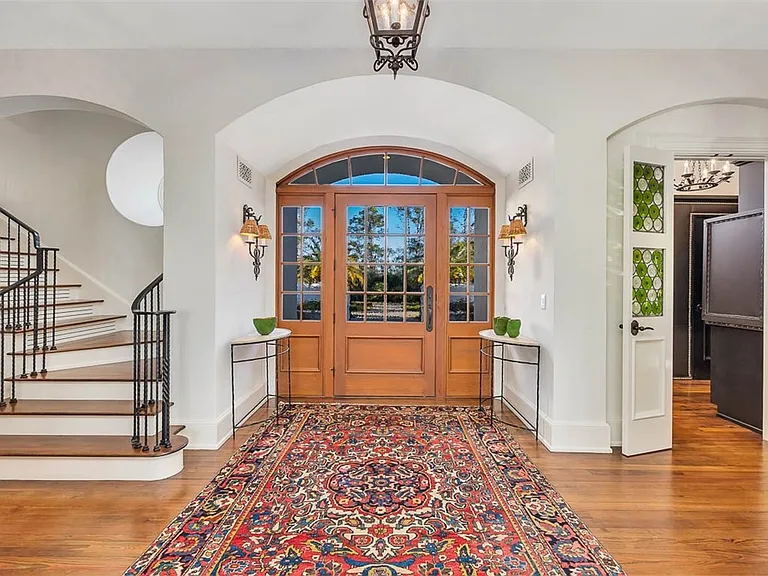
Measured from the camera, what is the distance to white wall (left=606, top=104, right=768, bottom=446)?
3.86 m

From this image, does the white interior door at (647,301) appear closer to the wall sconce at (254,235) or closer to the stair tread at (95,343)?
the wall sconce at (254,235)

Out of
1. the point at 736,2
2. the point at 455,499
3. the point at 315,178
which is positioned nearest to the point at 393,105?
the point at 315,178

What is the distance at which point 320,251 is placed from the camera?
553cm

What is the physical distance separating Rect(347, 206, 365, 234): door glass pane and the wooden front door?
0.01 metres

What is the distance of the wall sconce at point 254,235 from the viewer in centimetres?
444

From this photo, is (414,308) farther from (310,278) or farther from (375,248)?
(310,278)

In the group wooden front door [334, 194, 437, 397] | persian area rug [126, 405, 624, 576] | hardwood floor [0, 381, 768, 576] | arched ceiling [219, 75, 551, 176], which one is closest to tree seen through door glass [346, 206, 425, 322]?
wooden front door [334, 194, 437, 397]

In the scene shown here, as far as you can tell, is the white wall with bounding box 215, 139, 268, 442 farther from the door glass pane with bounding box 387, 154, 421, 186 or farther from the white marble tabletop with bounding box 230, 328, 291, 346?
the door glass pane with bounding box 387, 154, 421, 186

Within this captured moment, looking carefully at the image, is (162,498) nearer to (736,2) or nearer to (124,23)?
(124,23)

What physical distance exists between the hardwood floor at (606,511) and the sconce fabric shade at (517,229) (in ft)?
6.05

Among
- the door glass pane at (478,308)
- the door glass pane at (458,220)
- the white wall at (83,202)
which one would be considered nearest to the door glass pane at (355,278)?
the door glass pane at (458,220)

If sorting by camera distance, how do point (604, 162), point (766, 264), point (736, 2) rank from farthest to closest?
point (766, 264) < point (604, 162) < point (736, 2)

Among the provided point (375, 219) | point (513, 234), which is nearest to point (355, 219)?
point (375, 219)

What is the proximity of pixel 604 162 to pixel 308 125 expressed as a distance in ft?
8.45
